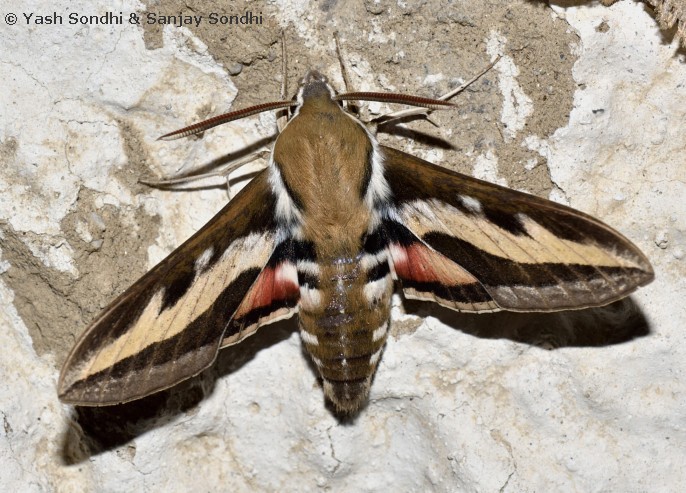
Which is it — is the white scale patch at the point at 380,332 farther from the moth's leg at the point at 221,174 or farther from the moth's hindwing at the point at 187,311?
the moth's leg at the point at 221,174

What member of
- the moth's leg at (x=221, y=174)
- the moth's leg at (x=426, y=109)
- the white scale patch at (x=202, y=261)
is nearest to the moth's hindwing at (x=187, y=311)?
the white scale patch at (x=202, y=261)

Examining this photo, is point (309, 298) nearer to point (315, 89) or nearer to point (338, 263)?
point (338, 263)

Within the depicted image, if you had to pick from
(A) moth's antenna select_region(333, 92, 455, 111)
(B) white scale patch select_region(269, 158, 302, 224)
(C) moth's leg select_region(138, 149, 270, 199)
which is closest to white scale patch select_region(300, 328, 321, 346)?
(B) white scale patch select_region(269, 158, 302, 224)

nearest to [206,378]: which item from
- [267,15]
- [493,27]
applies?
[267,15]

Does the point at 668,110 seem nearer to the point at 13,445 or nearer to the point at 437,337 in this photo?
the point at 437,337

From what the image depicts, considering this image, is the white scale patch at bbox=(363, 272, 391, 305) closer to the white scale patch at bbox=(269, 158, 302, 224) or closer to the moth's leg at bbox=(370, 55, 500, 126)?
the white scale patch at bbox=(269, 158, 302, 224)
